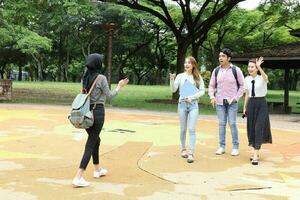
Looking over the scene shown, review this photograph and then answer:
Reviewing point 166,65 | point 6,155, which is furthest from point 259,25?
point 6,155

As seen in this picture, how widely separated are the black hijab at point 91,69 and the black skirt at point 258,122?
10.7ft

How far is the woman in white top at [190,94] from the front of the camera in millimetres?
8172

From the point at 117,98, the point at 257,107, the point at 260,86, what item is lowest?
the point at 117,98

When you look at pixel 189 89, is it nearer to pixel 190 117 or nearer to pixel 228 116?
pixel 190 117

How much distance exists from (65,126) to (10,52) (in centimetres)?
4216

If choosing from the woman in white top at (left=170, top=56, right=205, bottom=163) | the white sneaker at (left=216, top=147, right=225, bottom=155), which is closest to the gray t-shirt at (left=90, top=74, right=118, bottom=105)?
the woman in white top at (left=170, top=56, right=205, bottom=163)

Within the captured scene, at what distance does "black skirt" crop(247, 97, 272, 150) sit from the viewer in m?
8.34

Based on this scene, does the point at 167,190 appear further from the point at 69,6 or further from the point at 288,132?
the point at 69,6

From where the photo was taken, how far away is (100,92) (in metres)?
6.41

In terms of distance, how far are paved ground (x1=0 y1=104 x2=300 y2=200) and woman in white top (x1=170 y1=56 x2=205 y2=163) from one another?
574mm

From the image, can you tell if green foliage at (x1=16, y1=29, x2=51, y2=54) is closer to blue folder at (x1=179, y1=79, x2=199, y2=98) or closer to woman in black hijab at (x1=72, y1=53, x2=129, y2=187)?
blue folder at (x1=179, y1=79, x2=199, y2=98)

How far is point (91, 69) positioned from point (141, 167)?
6.35ft

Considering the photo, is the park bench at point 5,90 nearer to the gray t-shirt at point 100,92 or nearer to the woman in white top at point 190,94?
the woman in white top at point 190,94

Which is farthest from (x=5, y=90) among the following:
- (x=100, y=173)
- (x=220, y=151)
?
(x=100, y=173)
